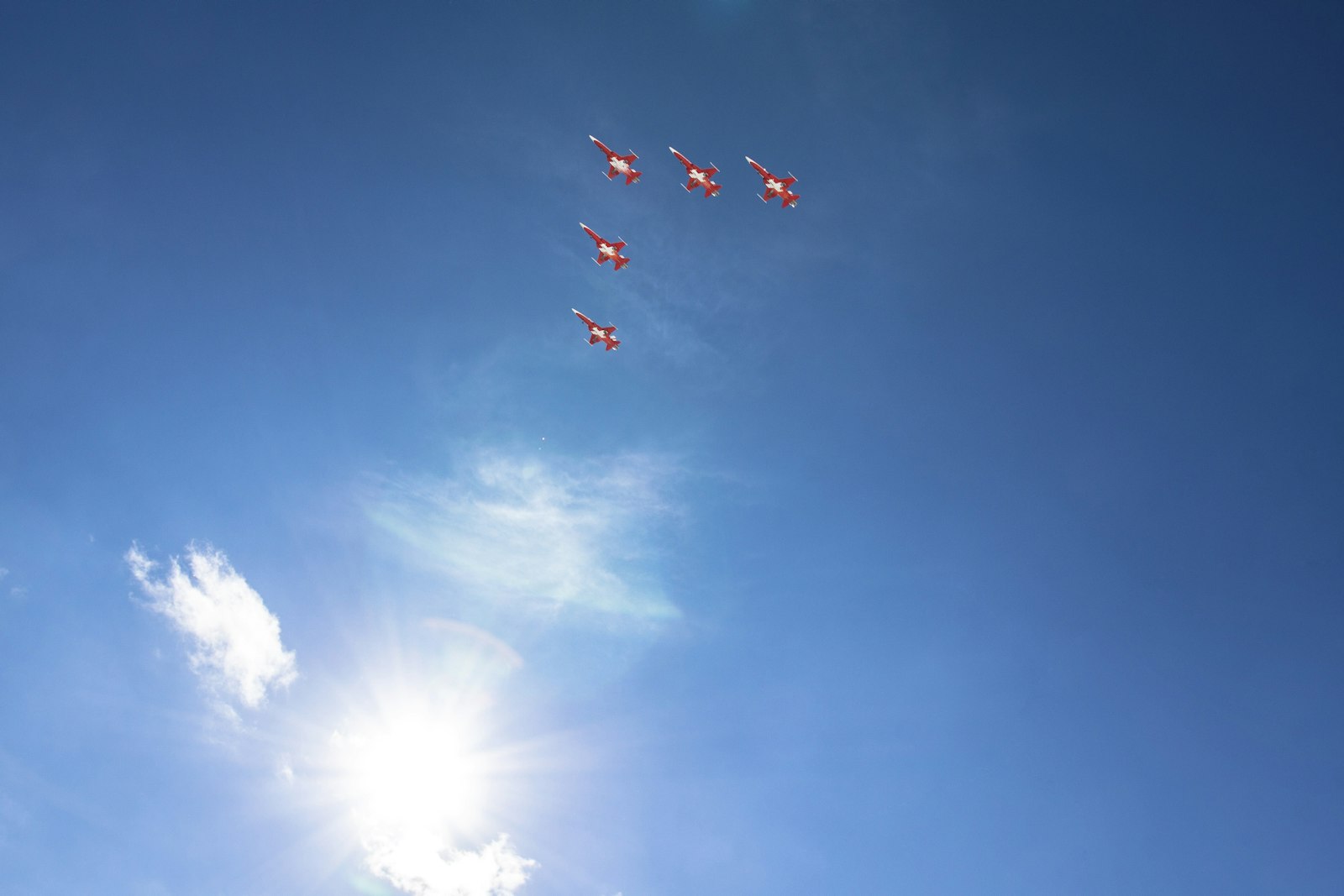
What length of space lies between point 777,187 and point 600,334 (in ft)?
135

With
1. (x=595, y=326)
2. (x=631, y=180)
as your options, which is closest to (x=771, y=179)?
(x=631, y=180)

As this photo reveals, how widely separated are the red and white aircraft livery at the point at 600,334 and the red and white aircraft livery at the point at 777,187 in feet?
120

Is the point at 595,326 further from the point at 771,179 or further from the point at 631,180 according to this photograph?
the point at 771,179

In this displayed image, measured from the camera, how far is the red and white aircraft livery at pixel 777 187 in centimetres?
12125

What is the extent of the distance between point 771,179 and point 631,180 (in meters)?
24.9

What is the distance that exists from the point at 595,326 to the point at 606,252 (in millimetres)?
13405

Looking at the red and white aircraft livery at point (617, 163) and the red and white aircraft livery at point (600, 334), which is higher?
Result: the red and white aircraft livery at point (617, 163)

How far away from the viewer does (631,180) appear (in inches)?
4801

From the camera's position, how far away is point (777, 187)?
122 meters

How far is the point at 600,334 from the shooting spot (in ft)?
415

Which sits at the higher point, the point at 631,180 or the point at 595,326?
the point at 631,180

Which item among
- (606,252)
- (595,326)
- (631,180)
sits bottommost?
(595,326)

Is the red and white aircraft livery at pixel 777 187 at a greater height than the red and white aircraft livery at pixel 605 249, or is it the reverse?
the red and white aircraft livery at pixel 777 187

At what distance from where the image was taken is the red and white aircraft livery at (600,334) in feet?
412
